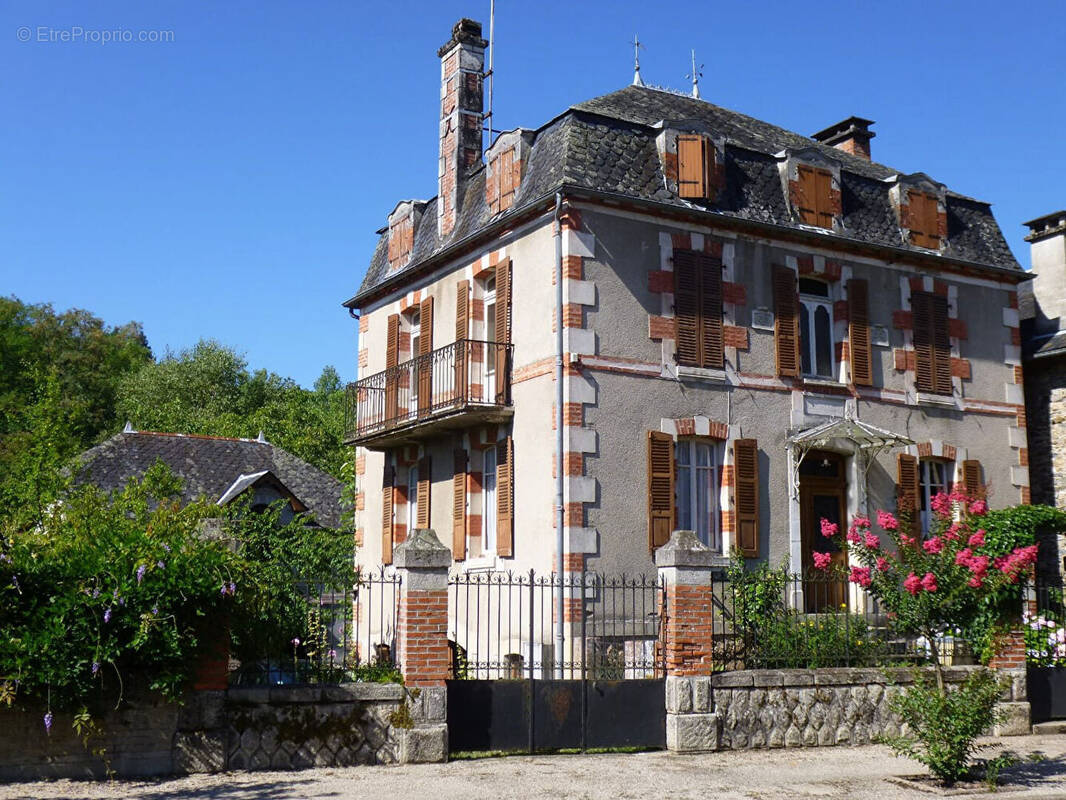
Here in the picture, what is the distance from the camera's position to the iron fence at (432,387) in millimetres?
16812

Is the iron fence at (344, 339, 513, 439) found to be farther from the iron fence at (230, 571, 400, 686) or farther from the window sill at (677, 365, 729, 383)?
the iron fence at (230, 571, 400, 686)

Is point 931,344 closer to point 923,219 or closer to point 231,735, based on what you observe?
point 923,219

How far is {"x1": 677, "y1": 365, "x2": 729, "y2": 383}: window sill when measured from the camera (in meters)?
16.3

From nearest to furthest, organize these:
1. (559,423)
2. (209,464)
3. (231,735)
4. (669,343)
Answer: (231,735)
(559,423)
(669,343)
(209,464)

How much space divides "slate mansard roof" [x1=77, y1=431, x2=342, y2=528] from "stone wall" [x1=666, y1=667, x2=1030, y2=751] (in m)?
16.7

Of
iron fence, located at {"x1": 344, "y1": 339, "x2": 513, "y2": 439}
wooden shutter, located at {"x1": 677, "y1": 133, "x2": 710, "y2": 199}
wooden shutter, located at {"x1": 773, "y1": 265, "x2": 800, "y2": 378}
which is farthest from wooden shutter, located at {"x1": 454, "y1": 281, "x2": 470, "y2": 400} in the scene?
wooden shutter, located at {"x1": 773, "y1": 265, "x2": 800, "y2": 378}

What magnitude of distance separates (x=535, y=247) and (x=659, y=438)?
10.9 feet

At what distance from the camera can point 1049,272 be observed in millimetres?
21125

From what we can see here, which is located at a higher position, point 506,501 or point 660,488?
point 660,488

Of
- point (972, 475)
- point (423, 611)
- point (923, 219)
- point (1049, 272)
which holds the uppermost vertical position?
point (923, 219)

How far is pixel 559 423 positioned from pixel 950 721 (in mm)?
6630

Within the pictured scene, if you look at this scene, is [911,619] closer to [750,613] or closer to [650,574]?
[750,613]

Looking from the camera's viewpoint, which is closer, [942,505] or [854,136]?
[942,505]

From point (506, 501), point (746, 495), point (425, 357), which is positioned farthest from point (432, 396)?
point (746, 495)
